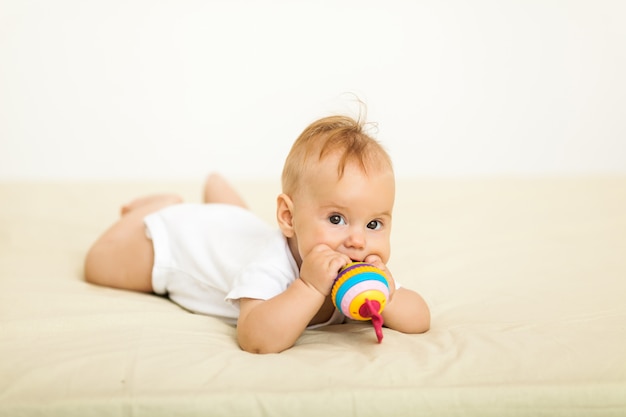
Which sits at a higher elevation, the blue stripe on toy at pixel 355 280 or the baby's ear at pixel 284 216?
the baby's ear at pixel 284 216

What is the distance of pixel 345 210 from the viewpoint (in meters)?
1.20

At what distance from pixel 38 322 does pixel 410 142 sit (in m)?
2.38

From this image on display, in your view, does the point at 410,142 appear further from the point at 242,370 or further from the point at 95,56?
the point at 242,370

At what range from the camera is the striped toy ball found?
1.09 metres

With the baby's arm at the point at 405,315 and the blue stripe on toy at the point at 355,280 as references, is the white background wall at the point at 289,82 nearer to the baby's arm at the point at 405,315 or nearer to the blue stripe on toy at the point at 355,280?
the baby's arm at the point at 405,315

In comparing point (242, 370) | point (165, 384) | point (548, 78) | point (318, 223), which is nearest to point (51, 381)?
point (165, 384)

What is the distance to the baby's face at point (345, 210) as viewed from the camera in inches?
46.8

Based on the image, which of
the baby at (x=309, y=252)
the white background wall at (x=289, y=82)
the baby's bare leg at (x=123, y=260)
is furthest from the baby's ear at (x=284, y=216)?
the white background wall at (x=289, y=82)

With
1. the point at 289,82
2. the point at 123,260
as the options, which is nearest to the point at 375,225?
the point at 123,260

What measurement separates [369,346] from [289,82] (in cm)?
221

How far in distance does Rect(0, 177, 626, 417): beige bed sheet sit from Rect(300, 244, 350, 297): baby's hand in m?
0.10

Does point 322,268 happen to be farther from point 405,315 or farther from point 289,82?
point 289,82

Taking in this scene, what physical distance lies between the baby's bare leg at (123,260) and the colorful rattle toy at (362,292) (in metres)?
0.64

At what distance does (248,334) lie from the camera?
3.79 feet
